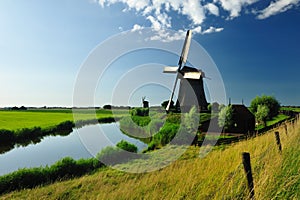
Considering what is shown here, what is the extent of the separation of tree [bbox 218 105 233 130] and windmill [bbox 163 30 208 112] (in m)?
5.56

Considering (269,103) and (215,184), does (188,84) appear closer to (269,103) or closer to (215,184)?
(269,103)

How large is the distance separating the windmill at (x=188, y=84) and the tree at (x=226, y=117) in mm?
5557

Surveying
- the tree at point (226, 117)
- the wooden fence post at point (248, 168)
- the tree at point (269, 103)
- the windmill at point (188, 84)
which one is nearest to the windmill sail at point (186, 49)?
the windmill at point (188, 84)

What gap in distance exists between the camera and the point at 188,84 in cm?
2384

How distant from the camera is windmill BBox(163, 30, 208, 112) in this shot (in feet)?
76.9

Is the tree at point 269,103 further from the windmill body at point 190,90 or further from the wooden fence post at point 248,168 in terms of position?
the wooden fence post at point 248,168

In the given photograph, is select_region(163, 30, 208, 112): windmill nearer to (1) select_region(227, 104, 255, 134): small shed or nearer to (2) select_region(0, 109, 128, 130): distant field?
(1) select_region(227, 104, 255, 134): small shed

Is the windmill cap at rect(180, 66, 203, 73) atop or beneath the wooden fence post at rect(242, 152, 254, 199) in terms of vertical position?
atop

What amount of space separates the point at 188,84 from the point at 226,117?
22.5 ft

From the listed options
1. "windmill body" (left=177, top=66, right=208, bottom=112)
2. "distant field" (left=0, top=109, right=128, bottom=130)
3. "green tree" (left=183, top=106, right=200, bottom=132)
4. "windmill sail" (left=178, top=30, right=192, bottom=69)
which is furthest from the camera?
"distant field" (left=0, top=109, right=128, bottom=130)

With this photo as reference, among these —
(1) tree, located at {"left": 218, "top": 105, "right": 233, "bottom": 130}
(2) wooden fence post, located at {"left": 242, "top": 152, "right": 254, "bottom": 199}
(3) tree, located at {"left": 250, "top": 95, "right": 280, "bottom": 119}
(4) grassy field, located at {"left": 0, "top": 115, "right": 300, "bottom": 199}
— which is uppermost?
(3) tree, located at {"left": 250, "top": 95, "right": 280, "bottom": 119}

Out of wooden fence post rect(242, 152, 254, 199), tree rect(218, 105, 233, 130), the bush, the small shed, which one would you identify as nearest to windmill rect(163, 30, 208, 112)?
the small shed

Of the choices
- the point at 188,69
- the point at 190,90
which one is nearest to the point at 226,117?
the point at 190,90

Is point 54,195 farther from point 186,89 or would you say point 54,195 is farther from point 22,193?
point 186,89
